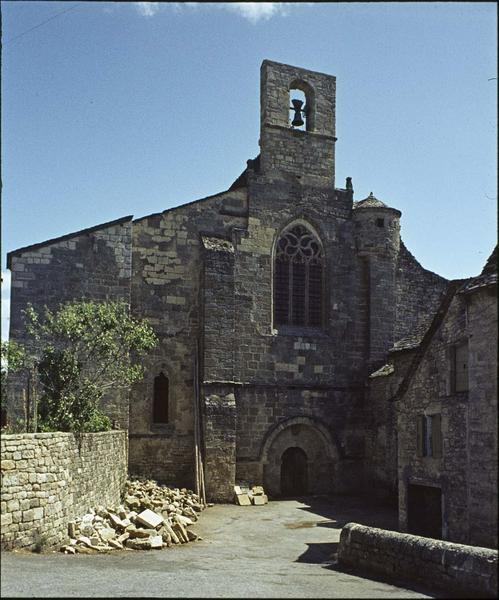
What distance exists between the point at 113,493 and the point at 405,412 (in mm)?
7148

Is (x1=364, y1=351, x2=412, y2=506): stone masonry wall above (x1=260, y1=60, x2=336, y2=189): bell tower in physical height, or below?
below

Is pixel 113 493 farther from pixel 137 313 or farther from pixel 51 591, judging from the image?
pixel 51 591

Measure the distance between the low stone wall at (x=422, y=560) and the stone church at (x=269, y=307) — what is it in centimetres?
811

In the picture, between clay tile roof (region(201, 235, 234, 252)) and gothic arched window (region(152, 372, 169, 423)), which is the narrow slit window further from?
clay tile roof (region(201, 235, 234, 252))

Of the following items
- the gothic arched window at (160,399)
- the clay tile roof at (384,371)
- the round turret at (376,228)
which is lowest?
the gothic arched window at (160,399)

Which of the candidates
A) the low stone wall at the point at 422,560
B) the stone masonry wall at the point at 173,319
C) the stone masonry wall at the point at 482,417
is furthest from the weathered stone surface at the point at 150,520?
the stone masonry wall at the point at 173,319

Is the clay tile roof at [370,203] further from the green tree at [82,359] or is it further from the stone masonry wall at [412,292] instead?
the green tree at [82,359]

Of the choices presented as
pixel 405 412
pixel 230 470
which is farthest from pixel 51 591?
pixel 230 470

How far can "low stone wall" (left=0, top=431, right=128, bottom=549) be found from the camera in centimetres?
1048

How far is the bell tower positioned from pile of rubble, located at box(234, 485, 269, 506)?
33.0 ft

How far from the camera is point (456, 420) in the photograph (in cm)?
1348

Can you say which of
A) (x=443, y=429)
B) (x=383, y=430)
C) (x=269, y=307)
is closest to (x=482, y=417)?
(x=443, y=429)

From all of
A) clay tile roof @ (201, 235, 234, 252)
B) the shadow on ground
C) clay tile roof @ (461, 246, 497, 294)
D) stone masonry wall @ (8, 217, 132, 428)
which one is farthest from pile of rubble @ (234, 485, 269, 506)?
clay tile roof @ (461, 246, 497, 294)

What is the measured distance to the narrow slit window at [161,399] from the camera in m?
21.1
